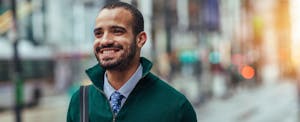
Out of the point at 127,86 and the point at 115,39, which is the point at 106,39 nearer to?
the point at 115,39

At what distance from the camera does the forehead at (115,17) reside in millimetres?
2721

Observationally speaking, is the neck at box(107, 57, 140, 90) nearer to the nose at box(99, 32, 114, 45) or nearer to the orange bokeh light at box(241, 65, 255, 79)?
the nose at box(99, 32, 114, 45)

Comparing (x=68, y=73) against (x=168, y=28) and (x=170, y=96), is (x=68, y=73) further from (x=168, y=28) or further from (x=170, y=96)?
(x=170, y=96)

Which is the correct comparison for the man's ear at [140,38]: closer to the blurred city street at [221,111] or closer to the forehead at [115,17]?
the forehead at [115,17]

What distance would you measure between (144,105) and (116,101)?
0.36 ft

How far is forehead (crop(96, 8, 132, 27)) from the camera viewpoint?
2721 millimetres

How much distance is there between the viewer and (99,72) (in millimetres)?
2867

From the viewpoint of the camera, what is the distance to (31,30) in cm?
3588

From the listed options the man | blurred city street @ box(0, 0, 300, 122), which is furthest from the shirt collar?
blurred city street @ box(0, 0, 300, 122)

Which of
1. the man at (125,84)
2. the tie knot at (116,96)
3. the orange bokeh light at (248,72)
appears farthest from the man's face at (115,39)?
the orange bokeh light at (248,72)

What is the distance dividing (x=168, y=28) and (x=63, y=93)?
82.6ft

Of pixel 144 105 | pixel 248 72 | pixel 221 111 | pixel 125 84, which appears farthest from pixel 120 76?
pixel 248 72

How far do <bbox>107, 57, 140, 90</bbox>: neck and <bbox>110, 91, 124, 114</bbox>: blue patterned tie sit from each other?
0.12ft

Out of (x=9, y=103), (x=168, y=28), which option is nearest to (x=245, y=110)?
(x=9, y=103)
